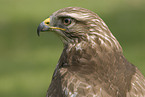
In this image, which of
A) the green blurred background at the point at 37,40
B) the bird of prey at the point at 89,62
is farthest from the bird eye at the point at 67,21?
the green blurred background at the point at 37,40

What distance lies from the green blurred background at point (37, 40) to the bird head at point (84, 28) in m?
4.50

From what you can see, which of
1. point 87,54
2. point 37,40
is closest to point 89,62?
point 87,54

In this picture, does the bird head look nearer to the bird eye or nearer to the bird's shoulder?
the bird eye

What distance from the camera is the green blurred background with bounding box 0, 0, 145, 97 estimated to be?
11.3 m

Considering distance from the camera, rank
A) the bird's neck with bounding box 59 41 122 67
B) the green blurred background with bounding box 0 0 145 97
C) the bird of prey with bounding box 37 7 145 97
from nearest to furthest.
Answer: the bird of prey with bounding box 37 7 145 97
the bird's neck with bounding box 59 41 122 67
the green blurred background with bounding box 0 0 145 97

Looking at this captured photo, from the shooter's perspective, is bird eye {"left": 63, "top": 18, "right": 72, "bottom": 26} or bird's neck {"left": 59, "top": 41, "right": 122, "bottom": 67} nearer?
bird's neck {"left": 59, "top": 41, "right": 122, "bottom": 67}

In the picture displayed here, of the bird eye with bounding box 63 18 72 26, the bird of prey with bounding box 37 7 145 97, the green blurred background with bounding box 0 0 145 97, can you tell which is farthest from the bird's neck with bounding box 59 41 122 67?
the green blurred background with bounding box 0 0 145 97

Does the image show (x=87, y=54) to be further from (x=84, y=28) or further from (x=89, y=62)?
(x=84, y=28)

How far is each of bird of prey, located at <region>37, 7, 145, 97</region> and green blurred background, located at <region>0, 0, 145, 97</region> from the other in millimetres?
4459

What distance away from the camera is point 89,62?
19.2ft

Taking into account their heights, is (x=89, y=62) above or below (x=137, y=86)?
above

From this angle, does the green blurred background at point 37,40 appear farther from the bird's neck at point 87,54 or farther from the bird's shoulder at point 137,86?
the bird's shoulder at point 137,86

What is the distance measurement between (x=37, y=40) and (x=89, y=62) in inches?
316

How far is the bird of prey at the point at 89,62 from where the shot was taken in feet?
17.9
